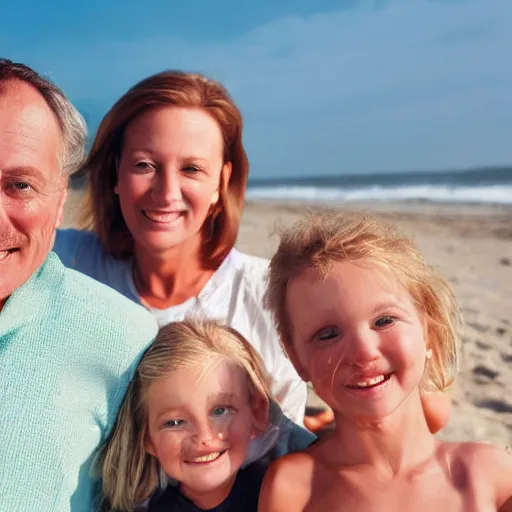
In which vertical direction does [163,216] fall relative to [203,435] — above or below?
above

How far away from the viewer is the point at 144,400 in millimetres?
2123

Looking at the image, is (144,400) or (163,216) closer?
(144,400)

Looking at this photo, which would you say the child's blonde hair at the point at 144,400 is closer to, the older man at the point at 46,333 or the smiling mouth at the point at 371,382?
the older man at the point at 46,333

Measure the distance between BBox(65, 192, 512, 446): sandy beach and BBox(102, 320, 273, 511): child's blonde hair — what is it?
0.63m

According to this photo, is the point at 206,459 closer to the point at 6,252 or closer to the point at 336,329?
the point at 336,329

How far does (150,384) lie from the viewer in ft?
6.89

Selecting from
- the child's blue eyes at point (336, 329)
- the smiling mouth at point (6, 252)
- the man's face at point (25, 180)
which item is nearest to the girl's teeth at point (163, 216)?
the man's face at point (25, 180)

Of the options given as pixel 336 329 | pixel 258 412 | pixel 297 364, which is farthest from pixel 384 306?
pixel 258 412

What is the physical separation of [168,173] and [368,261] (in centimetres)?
109

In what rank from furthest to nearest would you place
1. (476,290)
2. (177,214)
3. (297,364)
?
(476,290) → (177,214) → (297,364)

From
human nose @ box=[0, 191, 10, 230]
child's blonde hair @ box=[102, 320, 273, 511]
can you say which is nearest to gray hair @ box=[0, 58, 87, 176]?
human nose @ box=[0, 191, 10, 230]

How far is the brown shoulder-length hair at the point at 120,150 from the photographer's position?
295 centimetres

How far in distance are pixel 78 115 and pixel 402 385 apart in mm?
1276

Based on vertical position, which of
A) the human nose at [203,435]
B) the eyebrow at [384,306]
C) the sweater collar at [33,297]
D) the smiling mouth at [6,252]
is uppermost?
the smiling mouth at [6,252]
